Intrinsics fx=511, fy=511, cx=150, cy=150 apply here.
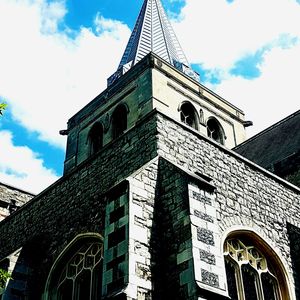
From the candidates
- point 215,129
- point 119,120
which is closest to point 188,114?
point 215,129

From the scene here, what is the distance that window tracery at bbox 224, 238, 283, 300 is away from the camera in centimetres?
925

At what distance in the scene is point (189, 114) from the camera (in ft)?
71.1

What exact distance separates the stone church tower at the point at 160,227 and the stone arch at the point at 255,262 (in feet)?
0.06

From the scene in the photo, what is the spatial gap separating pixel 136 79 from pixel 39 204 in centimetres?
1015

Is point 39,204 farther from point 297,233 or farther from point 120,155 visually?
point 297,233

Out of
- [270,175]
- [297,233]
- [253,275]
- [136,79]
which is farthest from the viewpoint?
[136,79]

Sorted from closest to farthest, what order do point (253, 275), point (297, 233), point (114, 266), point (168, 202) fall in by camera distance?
1. point (114, 266)
2. point (168, 202)
3. point (253, 275)
4. point (297, 233)

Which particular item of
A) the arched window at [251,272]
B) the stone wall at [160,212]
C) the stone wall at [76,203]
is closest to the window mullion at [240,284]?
the arched window at [251,272]

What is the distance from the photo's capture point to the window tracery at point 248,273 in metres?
9.25

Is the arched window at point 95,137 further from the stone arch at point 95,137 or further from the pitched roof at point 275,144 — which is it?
the pitched roof at point 275,144

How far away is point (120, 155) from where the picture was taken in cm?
1098

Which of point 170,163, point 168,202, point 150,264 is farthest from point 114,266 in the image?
point 170,163

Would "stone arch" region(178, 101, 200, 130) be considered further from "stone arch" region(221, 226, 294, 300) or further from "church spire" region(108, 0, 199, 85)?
"stone arch" region(221, 226, 294, 300)

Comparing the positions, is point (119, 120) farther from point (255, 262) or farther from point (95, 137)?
point (255, 262)
